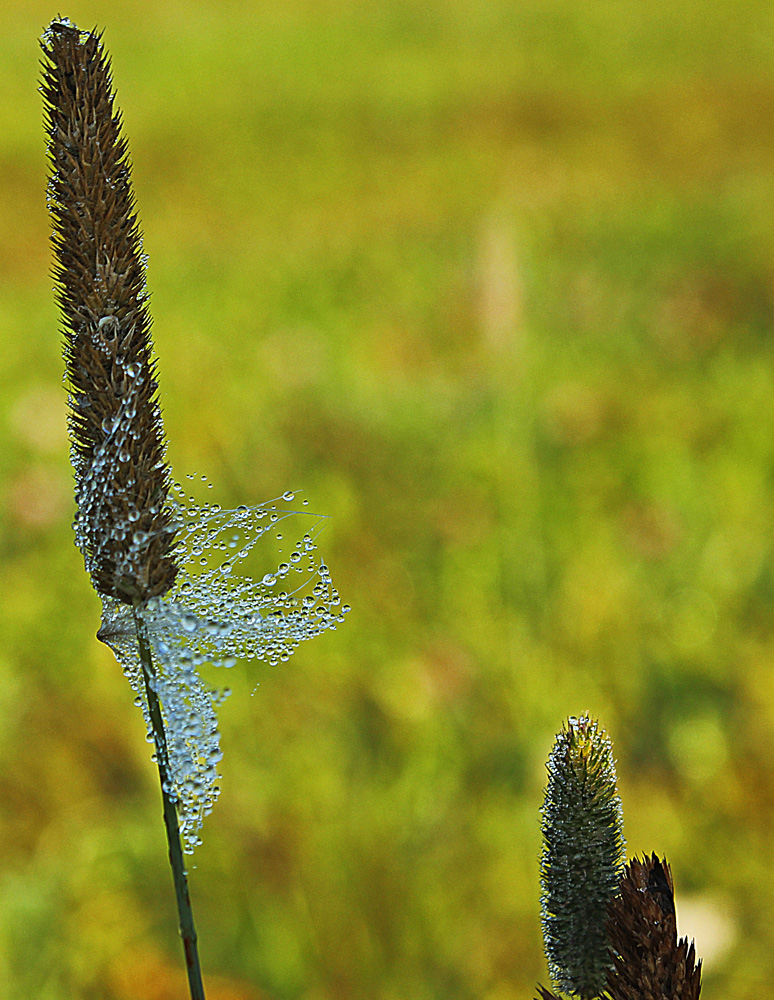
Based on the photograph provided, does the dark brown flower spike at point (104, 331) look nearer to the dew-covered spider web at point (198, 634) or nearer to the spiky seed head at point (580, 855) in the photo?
the dew-covered spider web at point (198, 634)

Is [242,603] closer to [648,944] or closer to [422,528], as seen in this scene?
[648,944]

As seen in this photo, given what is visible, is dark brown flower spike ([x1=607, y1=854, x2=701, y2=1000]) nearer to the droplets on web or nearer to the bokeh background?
the droplets on web

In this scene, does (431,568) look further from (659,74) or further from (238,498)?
(659,74)

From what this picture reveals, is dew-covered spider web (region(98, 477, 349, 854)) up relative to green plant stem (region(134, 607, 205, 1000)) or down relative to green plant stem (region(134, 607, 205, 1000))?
up

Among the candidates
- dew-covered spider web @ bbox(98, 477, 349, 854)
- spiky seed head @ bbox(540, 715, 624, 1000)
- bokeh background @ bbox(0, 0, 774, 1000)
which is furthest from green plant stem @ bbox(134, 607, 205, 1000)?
bokeh background @ bbox(0, 0, 774, 1000)

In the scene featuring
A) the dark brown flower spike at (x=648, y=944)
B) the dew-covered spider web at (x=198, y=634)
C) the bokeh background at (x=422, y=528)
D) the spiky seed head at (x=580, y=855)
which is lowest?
the dark brown flower spike at (x=648, y=944)

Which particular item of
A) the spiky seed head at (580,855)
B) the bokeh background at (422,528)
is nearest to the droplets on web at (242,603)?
the spiky seed head at (580,855)

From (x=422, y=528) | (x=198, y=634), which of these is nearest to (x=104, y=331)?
(x=198, y=634)
